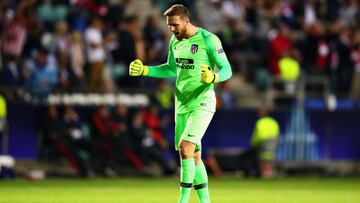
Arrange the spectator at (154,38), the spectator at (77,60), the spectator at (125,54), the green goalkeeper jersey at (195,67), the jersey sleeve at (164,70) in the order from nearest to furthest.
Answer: the green goalkeeper jersey at (195,67) < the jersey sleeve at (164,70) < the spectator at (77,60) < the spectator at (125,54) < the spectator at (154,38)

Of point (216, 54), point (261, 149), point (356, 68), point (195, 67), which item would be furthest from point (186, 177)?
point (356, 68)

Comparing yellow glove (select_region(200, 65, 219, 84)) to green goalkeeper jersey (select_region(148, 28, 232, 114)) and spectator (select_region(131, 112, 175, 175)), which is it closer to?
green goalkeeper jersey (select_region(148, 28, 232, 114))

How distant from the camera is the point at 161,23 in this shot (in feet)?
98.0

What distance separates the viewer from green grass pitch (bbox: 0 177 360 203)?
55.5 feet

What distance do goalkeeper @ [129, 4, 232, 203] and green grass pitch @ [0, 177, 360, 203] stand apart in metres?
3.35

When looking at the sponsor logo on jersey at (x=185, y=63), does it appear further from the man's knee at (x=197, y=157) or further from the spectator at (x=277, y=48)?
the spectator at (x=277, y=48)

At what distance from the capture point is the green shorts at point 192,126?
1287cm

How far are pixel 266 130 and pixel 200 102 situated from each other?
1244 cm

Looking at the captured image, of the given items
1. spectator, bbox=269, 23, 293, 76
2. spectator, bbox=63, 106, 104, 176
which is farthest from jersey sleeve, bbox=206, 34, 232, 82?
spectator, bbox=269, 23, 293, 76

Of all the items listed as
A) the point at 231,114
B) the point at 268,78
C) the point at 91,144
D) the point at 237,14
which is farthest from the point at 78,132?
the point at 237,14

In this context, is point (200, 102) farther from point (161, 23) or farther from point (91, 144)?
point (161, 23)

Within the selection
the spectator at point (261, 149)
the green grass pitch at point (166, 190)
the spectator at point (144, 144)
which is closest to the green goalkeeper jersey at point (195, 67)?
the green grass pitch at point (166, 190)

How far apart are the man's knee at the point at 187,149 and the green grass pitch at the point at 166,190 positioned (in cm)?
365

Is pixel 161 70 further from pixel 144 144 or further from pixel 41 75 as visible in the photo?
pixel 144 144
